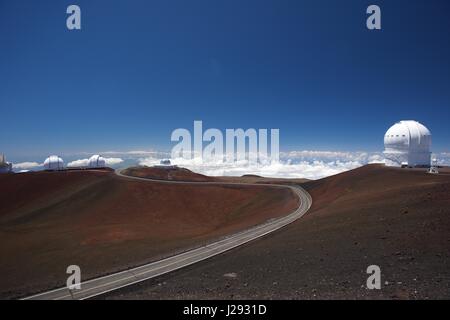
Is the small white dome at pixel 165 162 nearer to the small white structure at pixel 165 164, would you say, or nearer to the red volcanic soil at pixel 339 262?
the small white structure at pixel 165 164

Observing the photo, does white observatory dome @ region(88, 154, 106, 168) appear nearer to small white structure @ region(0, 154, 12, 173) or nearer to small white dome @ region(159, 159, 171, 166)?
small white dome @ region(159, 159, 171, 166)

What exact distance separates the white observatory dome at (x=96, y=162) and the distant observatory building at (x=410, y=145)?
283 feet

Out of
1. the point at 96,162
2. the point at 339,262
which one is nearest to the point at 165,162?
the point at 96,162

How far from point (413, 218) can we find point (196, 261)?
15392 mm

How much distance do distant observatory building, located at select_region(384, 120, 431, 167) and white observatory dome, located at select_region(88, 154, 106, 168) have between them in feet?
283

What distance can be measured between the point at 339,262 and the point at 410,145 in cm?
4715

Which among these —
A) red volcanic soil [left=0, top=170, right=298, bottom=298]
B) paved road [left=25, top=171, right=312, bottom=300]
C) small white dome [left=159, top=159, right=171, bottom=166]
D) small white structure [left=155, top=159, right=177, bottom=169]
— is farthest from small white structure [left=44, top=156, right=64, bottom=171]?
paved road [left=25, top=171, right=312, bottom=300]

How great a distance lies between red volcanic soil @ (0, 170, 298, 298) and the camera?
23.0 meters

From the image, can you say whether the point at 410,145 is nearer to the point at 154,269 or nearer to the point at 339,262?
the point at 339,262

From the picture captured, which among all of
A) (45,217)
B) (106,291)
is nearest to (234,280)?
(106,291)

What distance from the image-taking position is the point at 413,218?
18.4 metres

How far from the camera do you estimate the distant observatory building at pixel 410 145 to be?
49.5 metres

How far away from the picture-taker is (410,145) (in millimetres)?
49500
